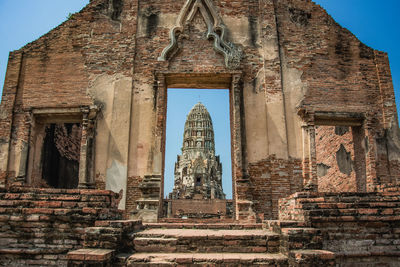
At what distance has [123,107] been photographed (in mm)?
9961

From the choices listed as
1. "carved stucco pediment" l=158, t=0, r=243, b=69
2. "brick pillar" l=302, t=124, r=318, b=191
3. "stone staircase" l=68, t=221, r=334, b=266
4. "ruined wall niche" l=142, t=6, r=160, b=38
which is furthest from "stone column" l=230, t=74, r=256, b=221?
"stone staircase" l=68, t=221, r=334, b=266

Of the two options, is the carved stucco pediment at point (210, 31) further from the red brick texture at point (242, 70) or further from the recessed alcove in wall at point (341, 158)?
the recessed alcove in wall at point (341, 158)

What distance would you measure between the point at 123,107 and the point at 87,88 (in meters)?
1.27

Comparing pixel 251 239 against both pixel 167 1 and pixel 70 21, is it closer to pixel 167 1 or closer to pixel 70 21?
pixel 167 1

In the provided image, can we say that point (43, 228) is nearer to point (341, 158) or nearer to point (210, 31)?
point (210, 31)

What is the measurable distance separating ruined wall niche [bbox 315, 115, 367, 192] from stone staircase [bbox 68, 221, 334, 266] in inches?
216

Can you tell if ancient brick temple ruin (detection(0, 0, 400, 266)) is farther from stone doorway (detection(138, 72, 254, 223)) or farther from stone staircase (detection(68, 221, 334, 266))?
stone staircase (detection(68, 221, 334, 266))

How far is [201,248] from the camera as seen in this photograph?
17.1 ft

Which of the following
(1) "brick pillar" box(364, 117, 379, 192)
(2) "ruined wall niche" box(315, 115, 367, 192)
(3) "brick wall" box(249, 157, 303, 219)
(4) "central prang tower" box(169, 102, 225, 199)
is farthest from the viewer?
(4) "central prang tower" box(169, 102, 225, 199)

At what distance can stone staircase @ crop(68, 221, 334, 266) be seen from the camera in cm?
457

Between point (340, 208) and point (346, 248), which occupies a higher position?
point (340, 208)

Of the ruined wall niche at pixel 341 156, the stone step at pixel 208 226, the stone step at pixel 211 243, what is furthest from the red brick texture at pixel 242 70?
the stone step at pixel 211 243

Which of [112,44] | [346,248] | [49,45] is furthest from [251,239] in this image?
Answer: [49,45]

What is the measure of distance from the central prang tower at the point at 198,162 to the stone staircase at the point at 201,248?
32099 mm
